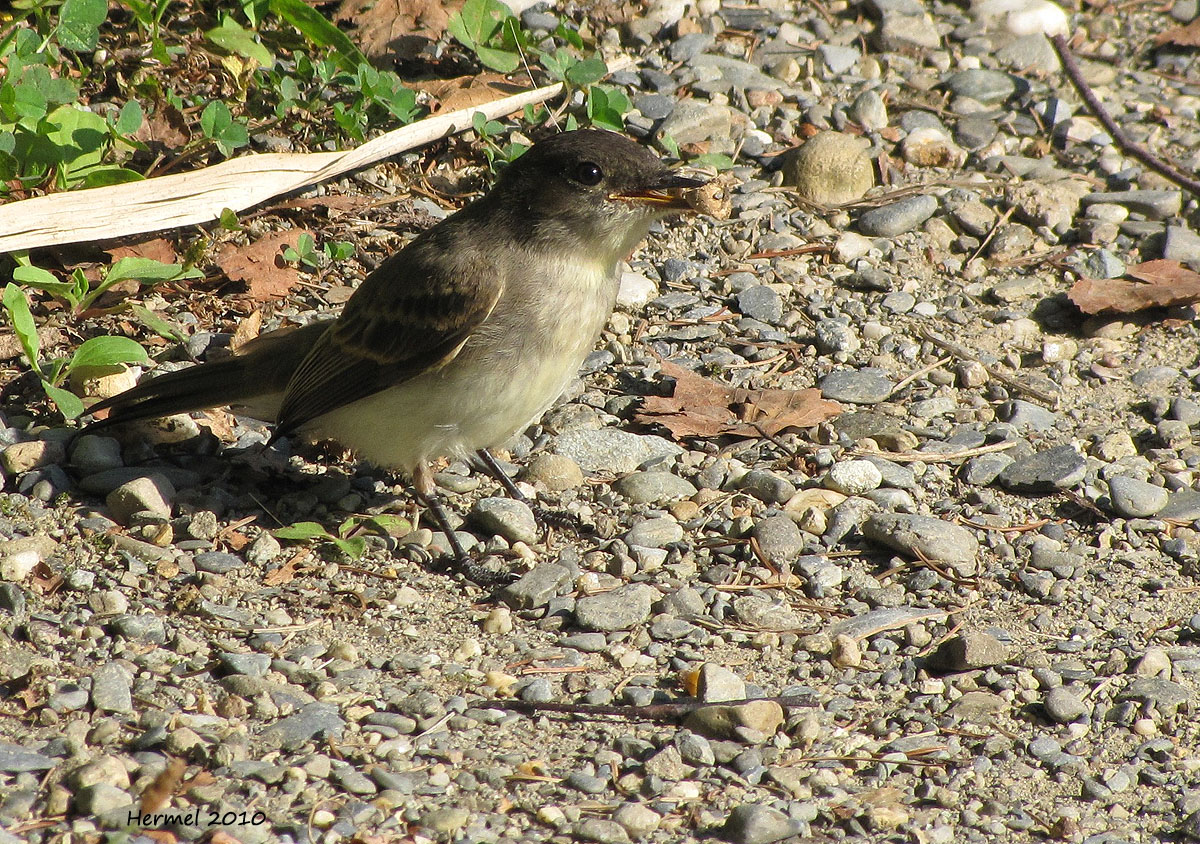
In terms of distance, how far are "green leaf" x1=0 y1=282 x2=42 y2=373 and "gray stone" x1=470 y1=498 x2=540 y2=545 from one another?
204cm

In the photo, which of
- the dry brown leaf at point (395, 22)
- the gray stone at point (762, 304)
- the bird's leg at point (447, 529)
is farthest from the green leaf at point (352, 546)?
the dry brown leaf at point (395, 22)

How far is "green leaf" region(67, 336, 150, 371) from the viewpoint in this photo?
5.84m

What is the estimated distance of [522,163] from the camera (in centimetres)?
579

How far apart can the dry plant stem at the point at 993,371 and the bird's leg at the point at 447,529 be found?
2.72 m

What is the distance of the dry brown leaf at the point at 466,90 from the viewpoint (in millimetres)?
7859

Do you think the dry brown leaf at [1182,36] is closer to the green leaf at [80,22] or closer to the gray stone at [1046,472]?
the gray stone at [1046,472]

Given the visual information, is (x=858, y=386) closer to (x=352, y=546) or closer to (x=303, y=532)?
(x=352, y=546)

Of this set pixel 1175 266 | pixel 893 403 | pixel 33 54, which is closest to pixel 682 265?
pixel 893 403

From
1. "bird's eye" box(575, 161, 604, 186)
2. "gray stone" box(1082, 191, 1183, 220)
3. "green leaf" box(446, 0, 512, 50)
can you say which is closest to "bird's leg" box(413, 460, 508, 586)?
"bird's eye" box(575, 161, 604, 186)

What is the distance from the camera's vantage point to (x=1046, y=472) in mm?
5859

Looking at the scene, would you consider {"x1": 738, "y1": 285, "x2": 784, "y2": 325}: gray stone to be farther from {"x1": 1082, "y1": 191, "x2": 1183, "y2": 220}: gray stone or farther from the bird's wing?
{"x1": 1082, "y1": 191, "x2": 1183, "y2": 220}: gray stone

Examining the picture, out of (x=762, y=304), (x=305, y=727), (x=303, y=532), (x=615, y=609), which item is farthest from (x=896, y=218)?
(x=305, y=727)

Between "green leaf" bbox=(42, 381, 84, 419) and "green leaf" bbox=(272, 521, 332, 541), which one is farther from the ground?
"green leaf" bbox=(42, 381, 84, 419)

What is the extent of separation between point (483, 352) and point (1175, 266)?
3985mm
